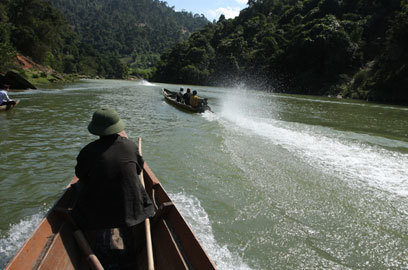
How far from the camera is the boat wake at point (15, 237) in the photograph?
3.78 meters

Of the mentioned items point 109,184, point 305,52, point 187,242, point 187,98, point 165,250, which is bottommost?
point 165,250

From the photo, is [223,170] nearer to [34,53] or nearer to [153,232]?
[153,232]

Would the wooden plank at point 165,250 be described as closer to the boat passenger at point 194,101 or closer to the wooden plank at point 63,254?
the wooden plank at point 63,254

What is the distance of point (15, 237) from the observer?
13.8ft

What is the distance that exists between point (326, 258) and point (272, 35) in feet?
225

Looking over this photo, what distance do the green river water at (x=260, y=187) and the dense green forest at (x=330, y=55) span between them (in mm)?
24151

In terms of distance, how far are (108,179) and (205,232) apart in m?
2.48

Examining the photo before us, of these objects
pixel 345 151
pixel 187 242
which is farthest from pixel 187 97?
pixel 187 242

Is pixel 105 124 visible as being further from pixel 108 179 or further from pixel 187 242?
pixel 187 242

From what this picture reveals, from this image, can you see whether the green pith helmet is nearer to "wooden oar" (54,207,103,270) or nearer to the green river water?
"wooden oar" (54,207,103,270)

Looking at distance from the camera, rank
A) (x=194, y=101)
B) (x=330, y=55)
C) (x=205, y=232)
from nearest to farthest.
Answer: (x=205, y=232), (x=194, y=101), (x=330, y=55)

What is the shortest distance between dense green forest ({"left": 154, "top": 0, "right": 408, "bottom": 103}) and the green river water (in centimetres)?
2415

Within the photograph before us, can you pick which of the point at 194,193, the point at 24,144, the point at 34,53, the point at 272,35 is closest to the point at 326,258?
the point at 194,193

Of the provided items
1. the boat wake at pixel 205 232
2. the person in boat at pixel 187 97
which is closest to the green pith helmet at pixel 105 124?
the boat wake at pixel 205 232
